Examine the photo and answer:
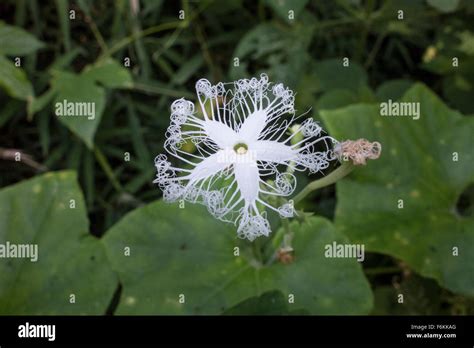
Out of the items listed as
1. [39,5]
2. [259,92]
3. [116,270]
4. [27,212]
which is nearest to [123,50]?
[39,5]

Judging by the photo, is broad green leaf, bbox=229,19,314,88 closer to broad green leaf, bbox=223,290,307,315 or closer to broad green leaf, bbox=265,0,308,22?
broad green leaf, bbox=265,0,308,22

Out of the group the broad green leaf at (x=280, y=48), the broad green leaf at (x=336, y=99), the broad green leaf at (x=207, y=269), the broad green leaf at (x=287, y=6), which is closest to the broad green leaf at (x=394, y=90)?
the broad green leaf at (x=336, y=99)

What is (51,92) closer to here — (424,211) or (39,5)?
(39,5)

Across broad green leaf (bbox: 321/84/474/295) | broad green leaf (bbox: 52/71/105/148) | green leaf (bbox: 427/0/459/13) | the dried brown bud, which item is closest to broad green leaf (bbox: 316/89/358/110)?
broad green leaf (bbox: 321/84/474/295)

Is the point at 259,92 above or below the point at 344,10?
below

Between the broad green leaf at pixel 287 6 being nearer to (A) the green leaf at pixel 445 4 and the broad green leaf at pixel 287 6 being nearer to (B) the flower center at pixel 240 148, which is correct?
(A) the green leaf at pixel 445 4

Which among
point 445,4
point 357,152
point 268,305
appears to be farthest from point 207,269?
point 445,4
